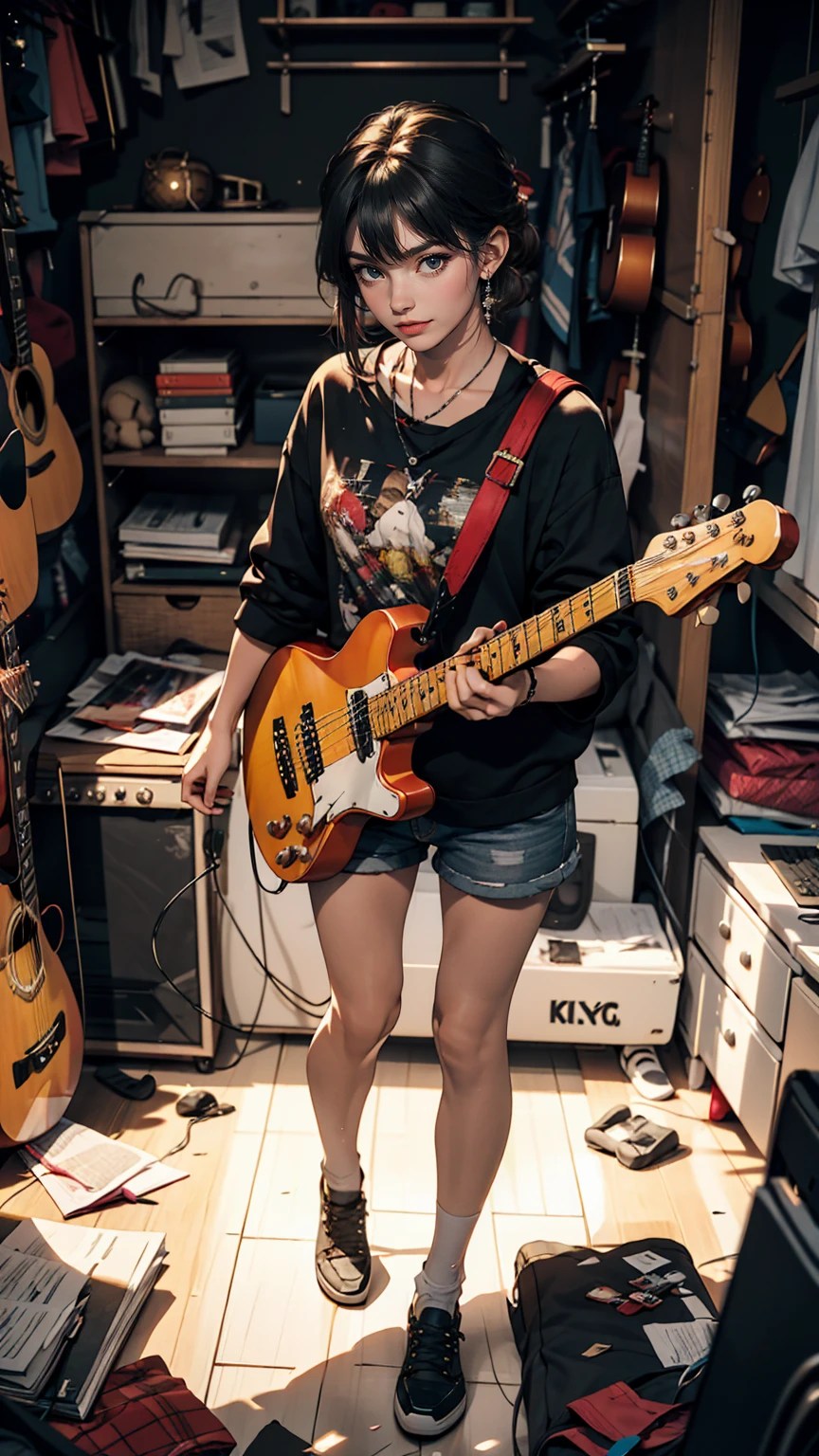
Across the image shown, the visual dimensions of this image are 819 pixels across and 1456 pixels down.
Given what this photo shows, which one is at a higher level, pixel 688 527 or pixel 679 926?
pixel 688 527

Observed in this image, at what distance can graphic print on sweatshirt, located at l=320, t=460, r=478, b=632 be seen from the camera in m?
1.53

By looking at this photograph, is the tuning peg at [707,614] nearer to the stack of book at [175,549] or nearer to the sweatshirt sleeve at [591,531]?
the sweatshirt sleeve at [591,531]

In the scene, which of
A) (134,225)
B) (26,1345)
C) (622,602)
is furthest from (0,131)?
(26,1345)

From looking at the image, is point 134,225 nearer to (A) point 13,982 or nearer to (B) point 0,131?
(B) point 0,131

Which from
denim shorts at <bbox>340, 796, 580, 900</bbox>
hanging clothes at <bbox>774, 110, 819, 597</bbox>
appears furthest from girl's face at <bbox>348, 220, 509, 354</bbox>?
hanging clothes at <bbox>774, 110, 819, 597</bbox>

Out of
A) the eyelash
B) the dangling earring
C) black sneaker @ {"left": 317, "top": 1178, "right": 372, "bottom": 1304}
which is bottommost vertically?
black sneaker @ {"left": 317, "top": 1178, "right": 372, "bottom": 1304}

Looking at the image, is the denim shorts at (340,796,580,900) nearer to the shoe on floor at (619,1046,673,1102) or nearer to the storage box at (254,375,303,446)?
the shoe on floor at (619,1046,673,1102)

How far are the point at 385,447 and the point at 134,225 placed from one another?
1.63m

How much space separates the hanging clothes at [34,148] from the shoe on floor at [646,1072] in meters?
→ 2.00

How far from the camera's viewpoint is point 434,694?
5.03ft

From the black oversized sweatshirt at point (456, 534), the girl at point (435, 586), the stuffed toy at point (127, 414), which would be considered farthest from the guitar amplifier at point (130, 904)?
the stuffed toy at point (127, 414)

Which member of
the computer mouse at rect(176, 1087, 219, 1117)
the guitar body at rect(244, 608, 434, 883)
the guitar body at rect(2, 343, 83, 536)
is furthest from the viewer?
the computer mouse at rect(176, 1087, 219, 1117)

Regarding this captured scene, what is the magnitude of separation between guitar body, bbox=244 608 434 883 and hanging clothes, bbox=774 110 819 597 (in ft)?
3.07

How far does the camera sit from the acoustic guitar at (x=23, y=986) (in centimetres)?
203
